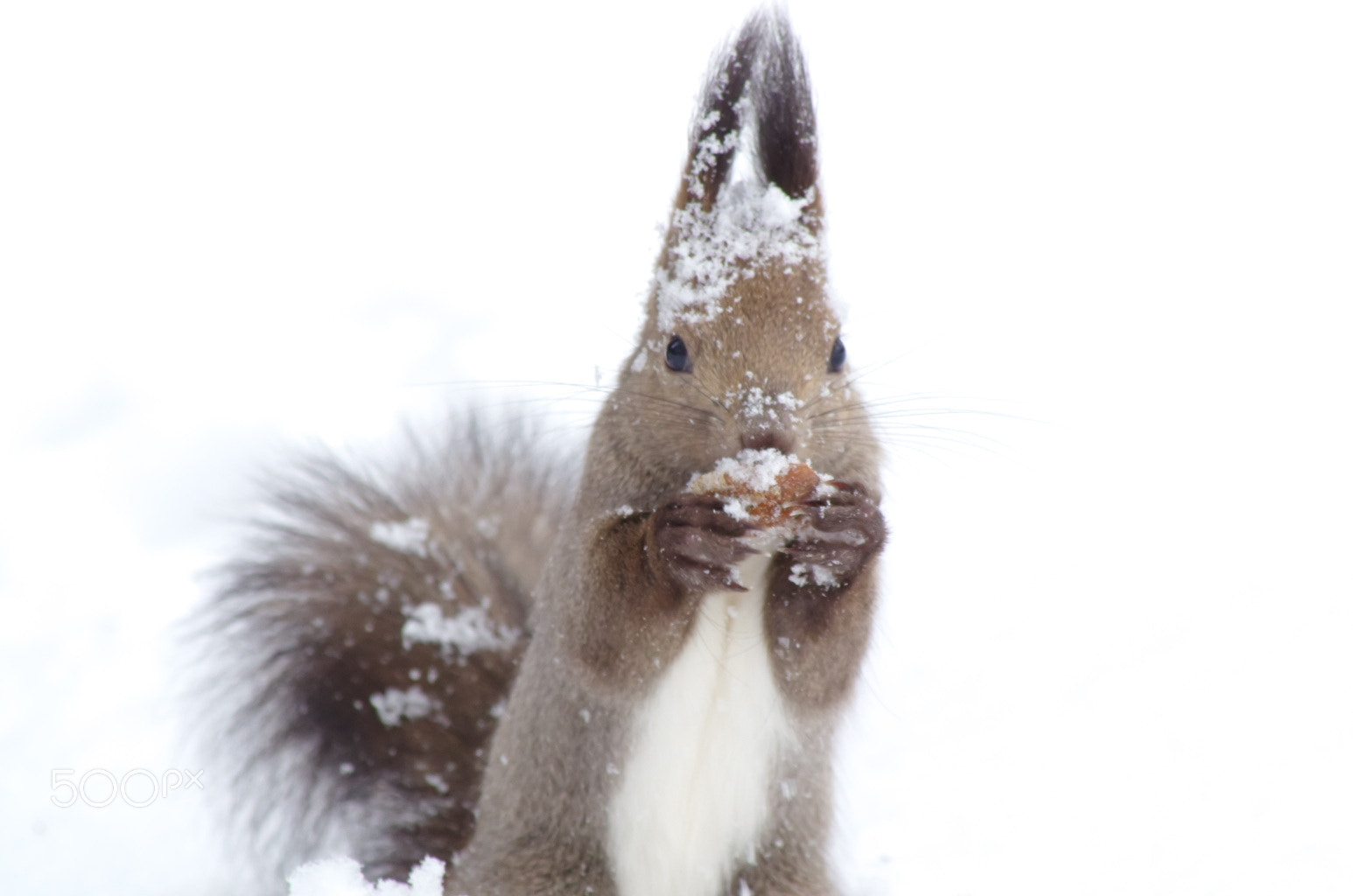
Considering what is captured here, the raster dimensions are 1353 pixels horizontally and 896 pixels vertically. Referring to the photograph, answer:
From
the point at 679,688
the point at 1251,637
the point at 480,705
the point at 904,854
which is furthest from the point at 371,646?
the point at 1251,637

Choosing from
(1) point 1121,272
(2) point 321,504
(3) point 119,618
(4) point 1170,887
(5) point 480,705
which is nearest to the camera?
(4) point 1170,887

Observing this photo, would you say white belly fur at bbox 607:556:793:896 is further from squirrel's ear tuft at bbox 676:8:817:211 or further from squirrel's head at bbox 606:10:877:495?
squirrel's ear tuft at bbox 676:8:817:211

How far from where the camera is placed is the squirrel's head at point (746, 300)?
1.70 meters

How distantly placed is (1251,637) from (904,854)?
2.58ft

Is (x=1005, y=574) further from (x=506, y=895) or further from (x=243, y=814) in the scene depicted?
(x=243, y=814)

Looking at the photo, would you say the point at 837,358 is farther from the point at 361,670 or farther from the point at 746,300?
the point at 361,670

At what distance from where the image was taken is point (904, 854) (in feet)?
7.06

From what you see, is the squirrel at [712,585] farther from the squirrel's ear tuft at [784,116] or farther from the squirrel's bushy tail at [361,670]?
the squirrel's bushy tail at [361,670]

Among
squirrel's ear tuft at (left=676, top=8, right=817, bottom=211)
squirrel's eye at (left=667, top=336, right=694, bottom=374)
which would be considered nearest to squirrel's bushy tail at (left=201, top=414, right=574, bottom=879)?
squirrel's eye at (left=667, top=336, right=694, bottom=374)

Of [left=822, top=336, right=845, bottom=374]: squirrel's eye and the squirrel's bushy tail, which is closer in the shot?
[left=822, top=336, right=845, bottom=374]: squirrel's eye

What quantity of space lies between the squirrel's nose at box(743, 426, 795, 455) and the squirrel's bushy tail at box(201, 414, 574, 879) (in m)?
0.93

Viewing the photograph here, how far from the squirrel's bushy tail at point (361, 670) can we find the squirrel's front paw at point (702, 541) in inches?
32.8

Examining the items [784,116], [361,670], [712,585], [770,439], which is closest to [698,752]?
[712,585]

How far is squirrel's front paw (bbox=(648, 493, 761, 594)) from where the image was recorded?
5.09 feet
